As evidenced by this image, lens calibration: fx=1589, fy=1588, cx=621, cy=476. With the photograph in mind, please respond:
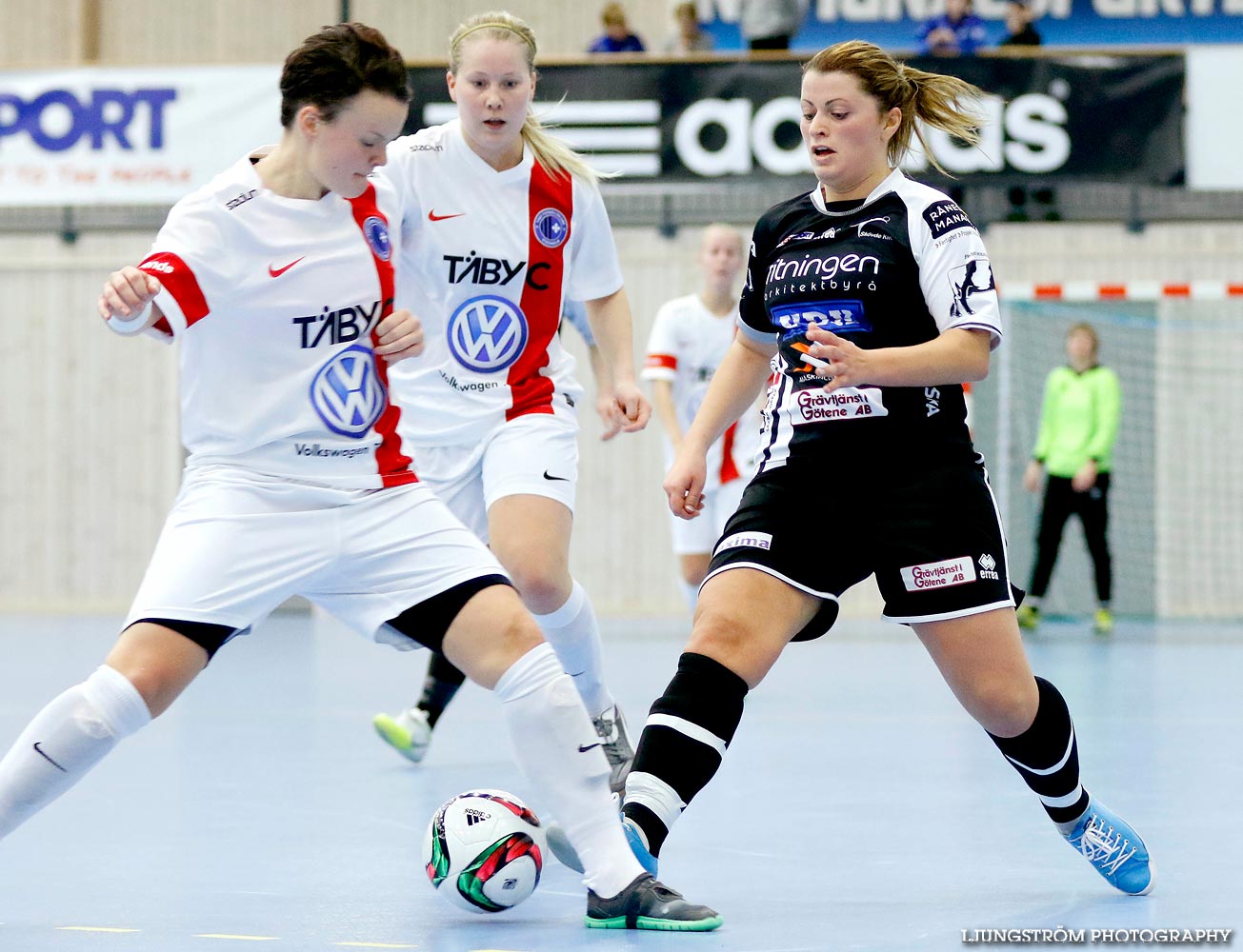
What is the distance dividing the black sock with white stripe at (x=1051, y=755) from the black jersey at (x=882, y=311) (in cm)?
52

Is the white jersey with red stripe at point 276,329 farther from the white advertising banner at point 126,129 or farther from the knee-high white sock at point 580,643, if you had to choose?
the white advertising banner at point 126,129

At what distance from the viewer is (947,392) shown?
3.12m

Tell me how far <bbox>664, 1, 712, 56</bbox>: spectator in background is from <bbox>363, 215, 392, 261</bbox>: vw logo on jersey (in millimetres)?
9004

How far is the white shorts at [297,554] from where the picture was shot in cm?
278

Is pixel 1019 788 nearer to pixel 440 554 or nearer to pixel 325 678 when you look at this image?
pixel 440 554

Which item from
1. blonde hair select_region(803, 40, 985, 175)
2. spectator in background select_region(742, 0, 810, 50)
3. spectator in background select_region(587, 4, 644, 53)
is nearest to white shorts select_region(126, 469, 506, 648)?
blonde hair select_region(803, 40, 985, 175)

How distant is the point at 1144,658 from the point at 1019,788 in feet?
13.3

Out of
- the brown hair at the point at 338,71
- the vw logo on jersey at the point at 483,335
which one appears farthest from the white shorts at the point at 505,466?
the brown hair at the point at 338,71

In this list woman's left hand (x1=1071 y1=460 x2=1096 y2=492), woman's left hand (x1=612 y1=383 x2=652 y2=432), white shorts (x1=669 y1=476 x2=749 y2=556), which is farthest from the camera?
woman's left hand (x1=1071 y1=460 x2=1096 y2=492)

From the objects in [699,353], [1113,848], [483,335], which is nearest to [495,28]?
[483,335]

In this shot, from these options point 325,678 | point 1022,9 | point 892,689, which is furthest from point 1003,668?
point 1022,9

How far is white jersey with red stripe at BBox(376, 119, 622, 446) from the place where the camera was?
4184mm

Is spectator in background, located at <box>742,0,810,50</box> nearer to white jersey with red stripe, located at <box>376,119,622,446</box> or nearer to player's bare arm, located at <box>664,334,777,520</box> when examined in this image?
white jersey with red stripe, located at <box>376,119,622,446</box>

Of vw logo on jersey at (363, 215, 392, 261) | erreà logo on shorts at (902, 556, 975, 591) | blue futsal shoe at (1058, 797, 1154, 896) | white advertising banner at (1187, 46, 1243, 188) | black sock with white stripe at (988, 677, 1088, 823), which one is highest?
white advertising banner at (1187, 46, 1243, 188)
